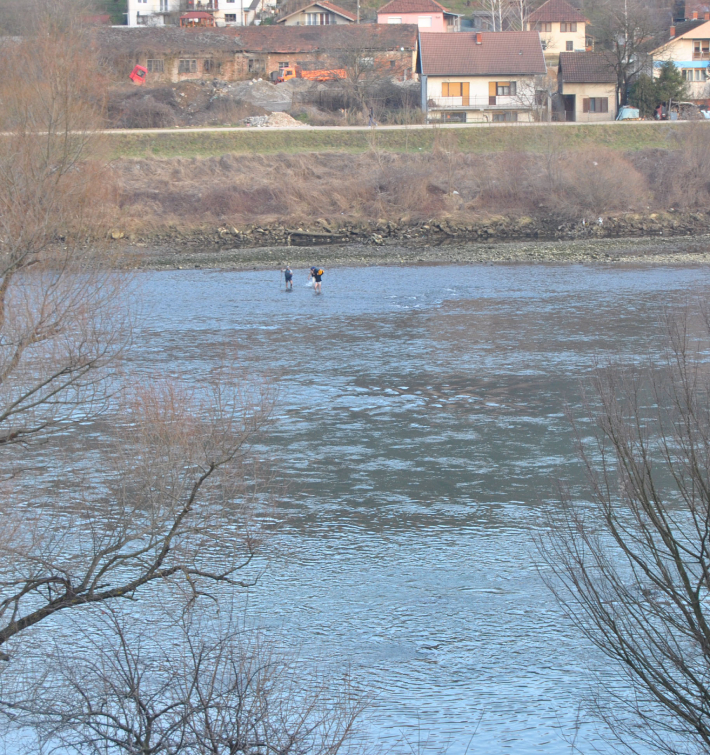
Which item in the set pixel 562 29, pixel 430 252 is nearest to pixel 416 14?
pixel 562 29

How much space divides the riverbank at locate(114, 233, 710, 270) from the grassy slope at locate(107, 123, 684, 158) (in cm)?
1211

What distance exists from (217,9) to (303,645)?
82.8m

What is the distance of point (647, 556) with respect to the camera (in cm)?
1157

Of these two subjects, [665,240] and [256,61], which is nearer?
[665,240]

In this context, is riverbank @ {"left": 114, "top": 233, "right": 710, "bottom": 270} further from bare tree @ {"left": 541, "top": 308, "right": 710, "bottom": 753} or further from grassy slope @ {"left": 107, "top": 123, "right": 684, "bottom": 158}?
bare tree @ {"left": 541, "top": 308, "right": 710, "bottom": 753}

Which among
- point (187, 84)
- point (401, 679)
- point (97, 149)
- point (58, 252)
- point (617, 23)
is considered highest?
point (617, 23)

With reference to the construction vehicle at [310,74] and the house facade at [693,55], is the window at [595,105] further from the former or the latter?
the construction vehicle at [310,74]

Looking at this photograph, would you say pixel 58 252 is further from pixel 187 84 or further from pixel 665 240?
pixel 187 84

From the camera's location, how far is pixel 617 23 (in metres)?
71.9

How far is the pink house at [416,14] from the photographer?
271 ft

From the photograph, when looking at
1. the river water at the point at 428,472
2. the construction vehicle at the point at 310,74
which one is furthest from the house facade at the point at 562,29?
the river water at the point at 428,472

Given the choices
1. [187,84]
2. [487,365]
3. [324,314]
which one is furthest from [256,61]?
[487,365]

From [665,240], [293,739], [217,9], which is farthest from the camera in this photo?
[217,9]

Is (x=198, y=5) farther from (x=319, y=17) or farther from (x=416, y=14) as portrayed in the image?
(x=416, y=14)
